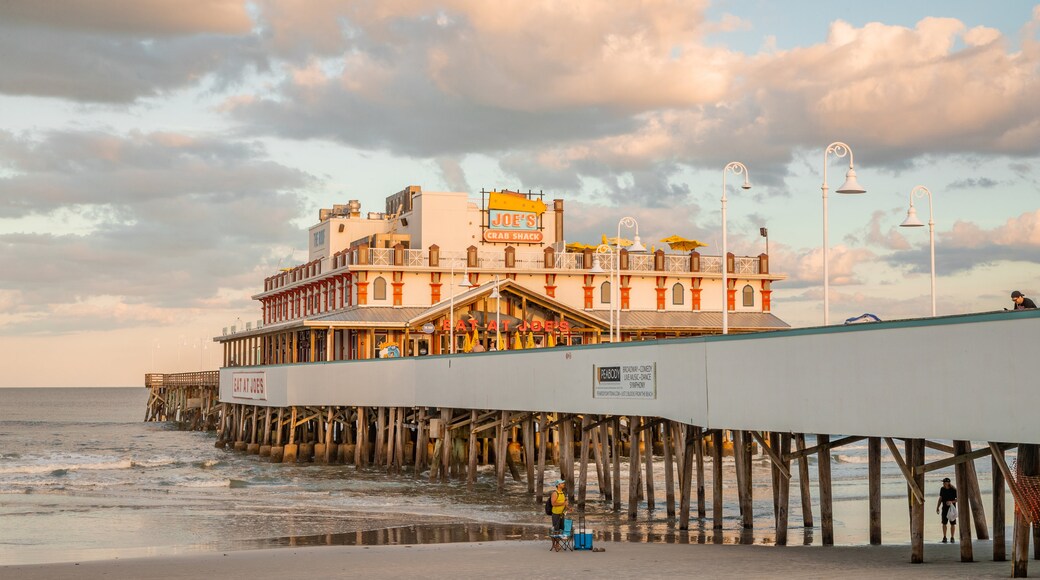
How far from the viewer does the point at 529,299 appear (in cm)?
6141

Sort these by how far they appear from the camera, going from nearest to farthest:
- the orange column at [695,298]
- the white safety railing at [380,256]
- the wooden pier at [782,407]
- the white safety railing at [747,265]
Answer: the wooden pier at [782,407] < the white safety railing at [380,256] < the orange column at [695,298] < the white safety railing at [747,265]

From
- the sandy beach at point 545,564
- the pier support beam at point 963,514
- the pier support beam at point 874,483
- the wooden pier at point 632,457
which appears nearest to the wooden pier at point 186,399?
the wooden pier at point 632,457

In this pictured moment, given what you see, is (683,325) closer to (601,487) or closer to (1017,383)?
(601,487)

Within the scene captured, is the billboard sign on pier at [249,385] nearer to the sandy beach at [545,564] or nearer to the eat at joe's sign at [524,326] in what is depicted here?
the eat at joe's sign at [524,326]

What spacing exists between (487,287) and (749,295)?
1957cm

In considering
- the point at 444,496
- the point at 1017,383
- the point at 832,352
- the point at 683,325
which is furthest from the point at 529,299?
the point at 1017,383

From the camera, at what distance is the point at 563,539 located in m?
23.4

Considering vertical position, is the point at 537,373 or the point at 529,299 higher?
the point at 529,299

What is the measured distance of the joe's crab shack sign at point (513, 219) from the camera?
71.5 m

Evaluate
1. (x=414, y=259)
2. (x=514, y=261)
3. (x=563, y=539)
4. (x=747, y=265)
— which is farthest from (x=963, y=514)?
(x=747, y=265)

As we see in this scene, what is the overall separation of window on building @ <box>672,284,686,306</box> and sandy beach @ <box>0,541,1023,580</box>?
46.8 metres

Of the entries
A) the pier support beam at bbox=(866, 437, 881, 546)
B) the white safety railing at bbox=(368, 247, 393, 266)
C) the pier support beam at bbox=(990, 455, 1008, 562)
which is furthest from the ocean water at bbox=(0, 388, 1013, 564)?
the white safety railing at bbox=(368, 247, 393, 266)

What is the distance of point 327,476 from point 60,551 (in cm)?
2105

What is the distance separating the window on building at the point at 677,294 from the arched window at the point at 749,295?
3.91 m
